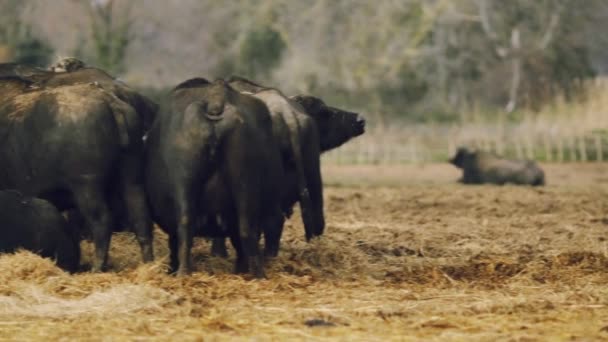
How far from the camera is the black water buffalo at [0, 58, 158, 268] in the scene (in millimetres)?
12977

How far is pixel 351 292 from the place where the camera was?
449 inches

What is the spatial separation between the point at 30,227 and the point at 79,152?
2.75 ft

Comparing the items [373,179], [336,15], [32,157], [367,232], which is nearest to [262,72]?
[336,15]

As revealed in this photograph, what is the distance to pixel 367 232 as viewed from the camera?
1748 centimetres

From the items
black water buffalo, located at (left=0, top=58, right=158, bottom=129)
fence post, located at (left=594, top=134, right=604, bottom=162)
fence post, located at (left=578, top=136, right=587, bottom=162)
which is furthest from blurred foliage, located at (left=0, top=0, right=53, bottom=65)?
black water buffalo, located at (left=0, top=58, right=158, bottom=129)

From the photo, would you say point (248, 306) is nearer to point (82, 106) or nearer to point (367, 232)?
point (82, 106)

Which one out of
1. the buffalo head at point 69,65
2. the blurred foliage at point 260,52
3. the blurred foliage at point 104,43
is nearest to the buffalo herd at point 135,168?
the buffalo head at point 69,65

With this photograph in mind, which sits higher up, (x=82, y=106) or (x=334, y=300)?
(x=82, y=106)

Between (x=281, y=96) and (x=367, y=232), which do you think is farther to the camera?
(x=367, y=232)

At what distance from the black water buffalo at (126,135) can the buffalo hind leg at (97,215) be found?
23 centimetres

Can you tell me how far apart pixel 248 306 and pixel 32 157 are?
3468mm

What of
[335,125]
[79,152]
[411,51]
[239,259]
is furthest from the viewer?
[411,51]

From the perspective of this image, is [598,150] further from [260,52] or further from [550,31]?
[260,52]

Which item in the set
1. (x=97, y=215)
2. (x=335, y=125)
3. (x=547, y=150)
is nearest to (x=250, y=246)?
(x=97, y=215)
